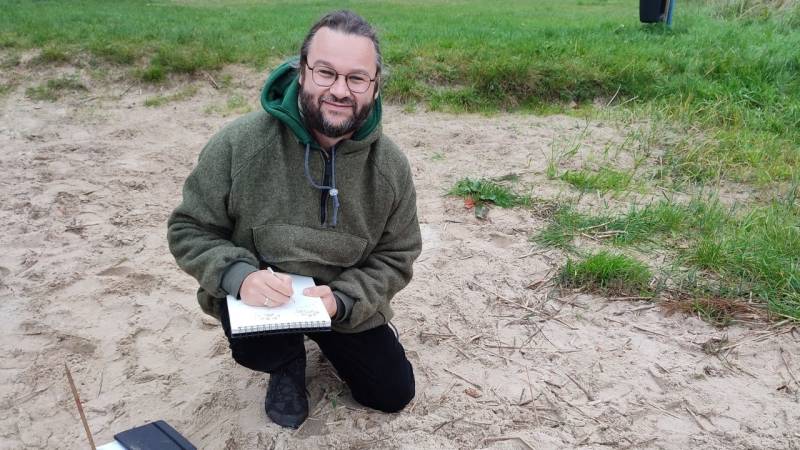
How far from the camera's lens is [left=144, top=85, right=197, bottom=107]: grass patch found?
6.11 m

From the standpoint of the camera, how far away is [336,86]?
2254 mm

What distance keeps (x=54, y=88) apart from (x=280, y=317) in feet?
16.6

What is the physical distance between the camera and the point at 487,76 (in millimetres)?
6297

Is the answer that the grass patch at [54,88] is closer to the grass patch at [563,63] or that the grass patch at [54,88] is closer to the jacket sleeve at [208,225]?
the grass patch at [563,63]

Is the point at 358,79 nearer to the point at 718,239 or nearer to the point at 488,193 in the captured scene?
the point at 488,193

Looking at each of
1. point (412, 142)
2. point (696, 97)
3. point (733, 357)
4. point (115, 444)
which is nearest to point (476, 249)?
point (733, 357)

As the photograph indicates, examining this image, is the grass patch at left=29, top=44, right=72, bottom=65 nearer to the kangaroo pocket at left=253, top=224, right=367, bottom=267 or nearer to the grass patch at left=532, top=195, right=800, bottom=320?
the grass patch at left=532, top=195, right=800, bottom=320

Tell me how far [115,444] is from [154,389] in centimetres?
101

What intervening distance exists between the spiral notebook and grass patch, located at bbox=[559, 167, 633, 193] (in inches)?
110

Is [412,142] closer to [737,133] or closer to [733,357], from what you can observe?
[737,133]

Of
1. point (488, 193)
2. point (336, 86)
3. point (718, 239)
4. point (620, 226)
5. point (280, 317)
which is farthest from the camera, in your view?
point (488, 193)

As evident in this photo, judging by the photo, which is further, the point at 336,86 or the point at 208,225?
the point at 208,225

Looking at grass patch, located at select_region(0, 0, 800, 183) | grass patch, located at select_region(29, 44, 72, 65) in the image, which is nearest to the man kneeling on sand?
grass patch, located at select_region(0, 0, 800, 183)

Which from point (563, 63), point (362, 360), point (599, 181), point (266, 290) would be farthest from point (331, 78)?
point (563, 63)
